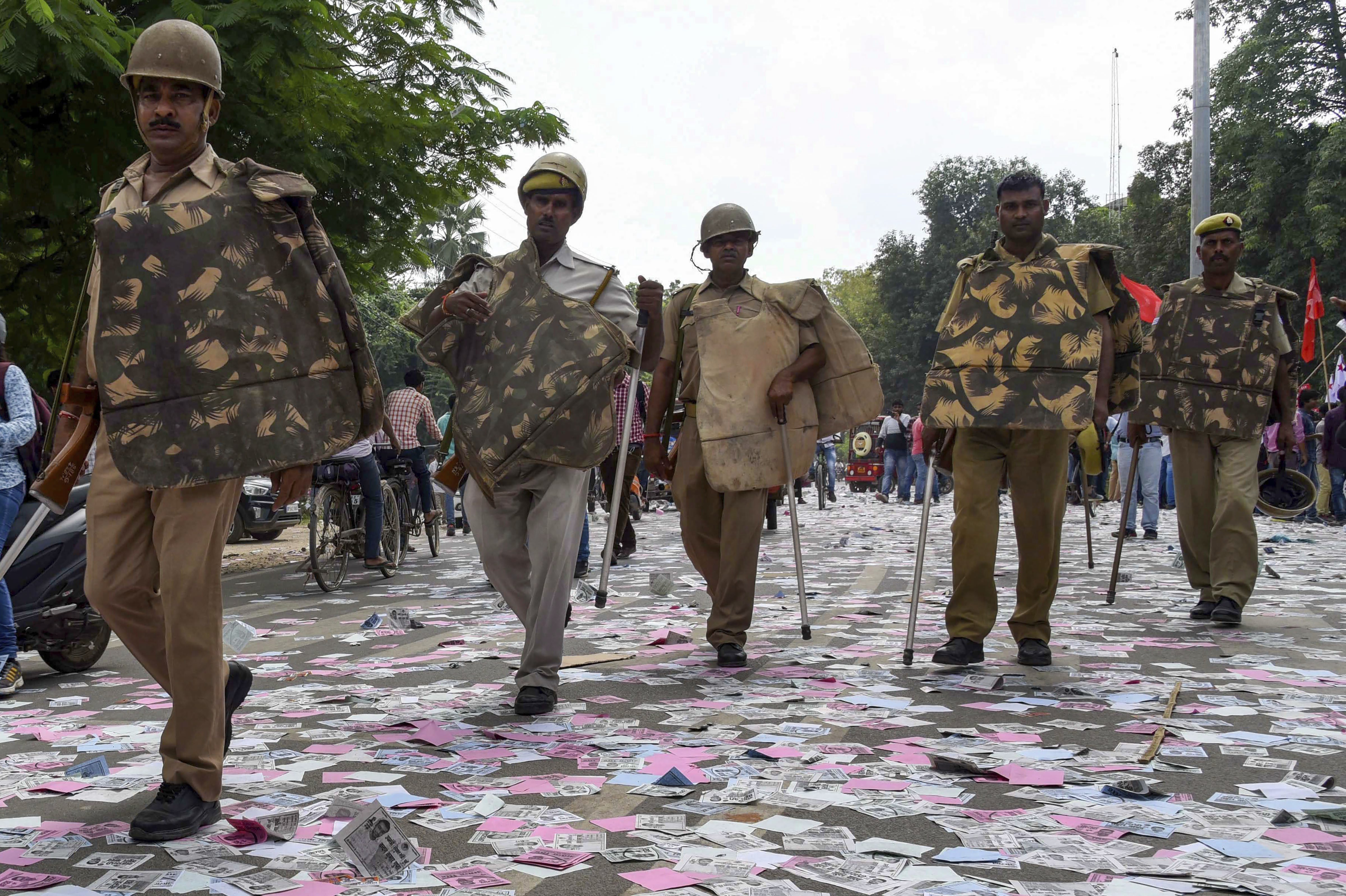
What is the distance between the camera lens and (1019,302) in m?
6.62

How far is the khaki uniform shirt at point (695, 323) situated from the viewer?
276 inches

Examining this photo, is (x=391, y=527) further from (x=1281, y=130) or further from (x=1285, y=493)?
(x=1281, y=130)

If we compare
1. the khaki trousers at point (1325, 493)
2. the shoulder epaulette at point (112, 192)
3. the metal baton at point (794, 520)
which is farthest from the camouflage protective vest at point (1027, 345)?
the khaki trousers at point (1325, 493)

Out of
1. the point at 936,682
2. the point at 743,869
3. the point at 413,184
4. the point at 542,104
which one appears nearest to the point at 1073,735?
the point at 936,682

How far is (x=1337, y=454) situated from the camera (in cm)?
1816

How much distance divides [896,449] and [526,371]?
23318mm

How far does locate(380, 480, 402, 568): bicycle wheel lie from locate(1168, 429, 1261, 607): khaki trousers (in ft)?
22.9

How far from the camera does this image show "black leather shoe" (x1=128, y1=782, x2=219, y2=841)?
3.63 meters

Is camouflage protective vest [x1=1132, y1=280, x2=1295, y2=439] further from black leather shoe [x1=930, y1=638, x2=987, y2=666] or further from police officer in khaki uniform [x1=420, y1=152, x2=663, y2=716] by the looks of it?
police officer in khaki uniform [x1=420, y1=152, x2=663, y2=716]

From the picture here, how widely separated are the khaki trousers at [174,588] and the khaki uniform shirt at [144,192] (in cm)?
29

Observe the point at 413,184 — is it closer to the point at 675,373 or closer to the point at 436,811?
the point at 675,373

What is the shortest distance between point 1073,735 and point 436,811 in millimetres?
2318

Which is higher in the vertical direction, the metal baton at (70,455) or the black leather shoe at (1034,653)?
the metal baton at (70,455)

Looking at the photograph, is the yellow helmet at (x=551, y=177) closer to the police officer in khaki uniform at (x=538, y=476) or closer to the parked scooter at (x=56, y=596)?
the police officer in khaki uniform at (x=538, y=476)
